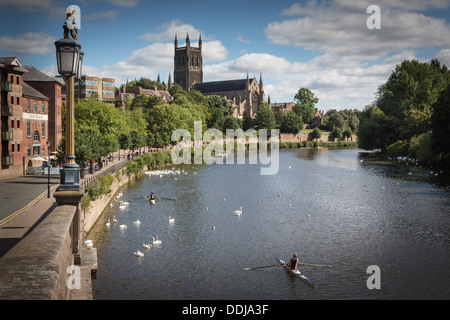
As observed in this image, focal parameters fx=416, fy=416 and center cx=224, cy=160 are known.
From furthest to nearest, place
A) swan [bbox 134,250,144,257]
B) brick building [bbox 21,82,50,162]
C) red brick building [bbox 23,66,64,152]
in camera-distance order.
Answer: red brick building [bbox 23,66,64,152]
brick building [bbox 21,82,50,162]
swan [bbox 134,250,144,257]

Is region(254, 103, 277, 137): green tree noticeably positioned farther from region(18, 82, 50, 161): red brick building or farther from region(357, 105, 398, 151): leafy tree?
region(18, 82, 50, 161): red brick building

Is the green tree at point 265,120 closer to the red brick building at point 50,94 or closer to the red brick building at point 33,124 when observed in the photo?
the red brick building at point 50,94

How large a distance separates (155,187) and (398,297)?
36.2 meters

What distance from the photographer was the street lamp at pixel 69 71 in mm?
12281

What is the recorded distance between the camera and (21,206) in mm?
26672

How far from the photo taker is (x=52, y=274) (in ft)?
26.2

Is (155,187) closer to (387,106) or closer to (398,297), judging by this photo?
(398,297)

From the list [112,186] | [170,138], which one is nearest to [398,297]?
[112,186]

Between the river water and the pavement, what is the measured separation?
4.16 meters

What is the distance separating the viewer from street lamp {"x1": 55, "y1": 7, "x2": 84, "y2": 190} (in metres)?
12.3

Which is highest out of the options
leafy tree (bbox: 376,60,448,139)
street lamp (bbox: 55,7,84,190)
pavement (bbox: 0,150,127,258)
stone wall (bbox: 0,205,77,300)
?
leafy tree (bbox: 376,60,448,139)

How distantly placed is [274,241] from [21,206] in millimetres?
16751

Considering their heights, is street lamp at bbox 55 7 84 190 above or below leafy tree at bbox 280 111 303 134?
below

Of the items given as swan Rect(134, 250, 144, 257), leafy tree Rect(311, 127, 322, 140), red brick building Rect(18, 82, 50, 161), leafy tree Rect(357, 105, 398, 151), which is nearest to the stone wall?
swan Rect(134, 250, 144, 257)
